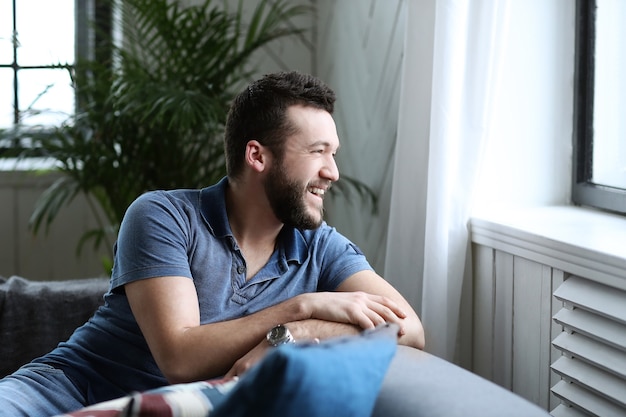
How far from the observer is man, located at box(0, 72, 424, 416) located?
1.65 m

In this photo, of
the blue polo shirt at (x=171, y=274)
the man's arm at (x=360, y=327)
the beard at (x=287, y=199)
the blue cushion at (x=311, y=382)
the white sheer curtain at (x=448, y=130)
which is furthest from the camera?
the white sheer curtain at (x=448, y=130)

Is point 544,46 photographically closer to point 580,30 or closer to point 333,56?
point 580,30

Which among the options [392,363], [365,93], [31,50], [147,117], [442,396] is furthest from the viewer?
[31,50]

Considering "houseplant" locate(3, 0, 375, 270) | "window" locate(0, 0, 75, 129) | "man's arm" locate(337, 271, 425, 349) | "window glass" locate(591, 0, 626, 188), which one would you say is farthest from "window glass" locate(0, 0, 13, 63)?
"window glass" locate(591, 0, 626, 188)

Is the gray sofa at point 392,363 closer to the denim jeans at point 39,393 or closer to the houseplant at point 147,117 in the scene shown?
the denim jeans at point 39,393

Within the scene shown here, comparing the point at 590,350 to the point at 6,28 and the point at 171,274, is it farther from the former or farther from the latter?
the point at 6,28

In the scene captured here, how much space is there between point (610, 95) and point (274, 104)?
824mm

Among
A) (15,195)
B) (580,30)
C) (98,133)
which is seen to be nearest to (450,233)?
(580,30)

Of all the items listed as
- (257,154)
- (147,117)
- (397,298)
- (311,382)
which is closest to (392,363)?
(397,298)

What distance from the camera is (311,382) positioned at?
96 centimetres

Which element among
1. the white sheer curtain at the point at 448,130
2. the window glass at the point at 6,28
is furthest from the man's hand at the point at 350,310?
the window glass at the point at 6,28

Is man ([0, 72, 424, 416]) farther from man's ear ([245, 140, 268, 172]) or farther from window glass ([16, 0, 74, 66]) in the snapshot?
window glass ([16, 0, 74, 66])

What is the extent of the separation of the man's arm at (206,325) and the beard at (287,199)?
19cm

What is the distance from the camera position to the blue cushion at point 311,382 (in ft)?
3.12
